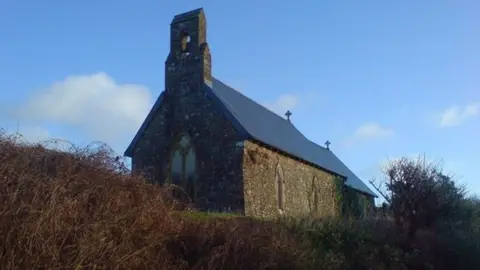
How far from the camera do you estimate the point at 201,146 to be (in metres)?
23.5

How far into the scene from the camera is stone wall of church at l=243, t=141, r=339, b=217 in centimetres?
2273

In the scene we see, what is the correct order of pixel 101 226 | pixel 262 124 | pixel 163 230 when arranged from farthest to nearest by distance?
pixel 262 124 → pixel 163 230 → pixel 101 226

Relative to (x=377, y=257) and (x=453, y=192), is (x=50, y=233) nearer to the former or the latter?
(x=377, y=257)

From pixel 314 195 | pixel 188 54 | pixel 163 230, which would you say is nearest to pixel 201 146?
pixel 188 54

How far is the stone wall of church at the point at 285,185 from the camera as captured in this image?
74.6 ft

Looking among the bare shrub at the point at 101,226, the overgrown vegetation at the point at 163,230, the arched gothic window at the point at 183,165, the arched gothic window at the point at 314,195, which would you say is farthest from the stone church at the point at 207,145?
the bare shrub at the point at 101,226

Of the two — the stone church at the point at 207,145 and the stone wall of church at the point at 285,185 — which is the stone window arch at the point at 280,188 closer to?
the stone church at the point at 207,145

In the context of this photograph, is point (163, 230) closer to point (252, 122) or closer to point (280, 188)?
point (280, 188)

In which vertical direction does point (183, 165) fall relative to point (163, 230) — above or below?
above

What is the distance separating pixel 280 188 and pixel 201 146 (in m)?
4.60

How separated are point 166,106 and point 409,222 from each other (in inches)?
469

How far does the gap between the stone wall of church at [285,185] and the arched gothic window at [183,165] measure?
104 inches

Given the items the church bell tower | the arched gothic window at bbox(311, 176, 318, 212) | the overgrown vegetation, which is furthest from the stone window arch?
the overgrown vegetation

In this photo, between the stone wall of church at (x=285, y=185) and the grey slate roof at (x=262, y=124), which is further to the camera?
the grey slate roof at (x=262, y=124)
